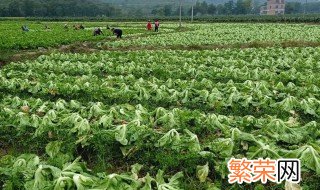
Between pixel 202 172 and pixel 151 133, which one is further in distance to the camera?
pixel 151 133

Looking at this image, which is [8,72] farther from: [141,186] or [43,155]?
[141,186]

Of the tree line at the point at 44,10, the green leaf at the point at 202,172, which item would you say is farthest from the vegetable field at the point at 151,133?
the tree line at the point at 44,10

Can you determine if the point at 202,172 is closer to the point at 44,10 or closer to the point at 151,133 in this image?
the point at 151,133

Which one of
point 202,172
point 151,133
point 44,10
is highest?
point 44,10

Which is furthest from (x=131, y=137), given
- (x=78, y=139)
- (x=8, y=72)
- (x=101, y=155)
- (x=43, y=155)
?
(x=8, y=72)

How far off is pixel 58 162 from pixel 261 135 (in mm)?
3457

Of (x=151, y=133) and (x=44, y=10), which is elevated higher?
(x=44, y=10)

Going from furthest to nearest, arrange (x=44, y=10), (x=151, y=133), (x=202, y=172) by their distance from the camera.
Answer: (x=44, y=10) < (x=151, y=133) < (x=202, y=172)

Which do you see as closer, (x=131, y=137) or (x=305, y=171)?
(x=305, y=171)

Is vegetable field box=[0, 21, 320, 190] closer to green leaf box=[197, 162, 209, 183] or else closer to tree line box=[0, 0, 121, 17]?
green leaf box=[197, 162, 209, 183]

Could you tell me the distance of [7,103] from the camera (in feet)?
30.3

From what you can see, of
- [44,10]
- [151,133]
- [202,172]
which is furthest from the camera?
[44,10]

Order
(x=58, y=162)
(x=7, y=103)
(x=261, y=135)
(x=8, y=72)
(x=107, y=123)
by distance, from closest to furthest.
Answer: (x=58, y=162), (x=261, y=135), (x=107, y=123), (x=7, y=103), (x=8, y=72)

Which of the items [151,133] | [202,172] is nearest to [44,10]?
[151,133]
